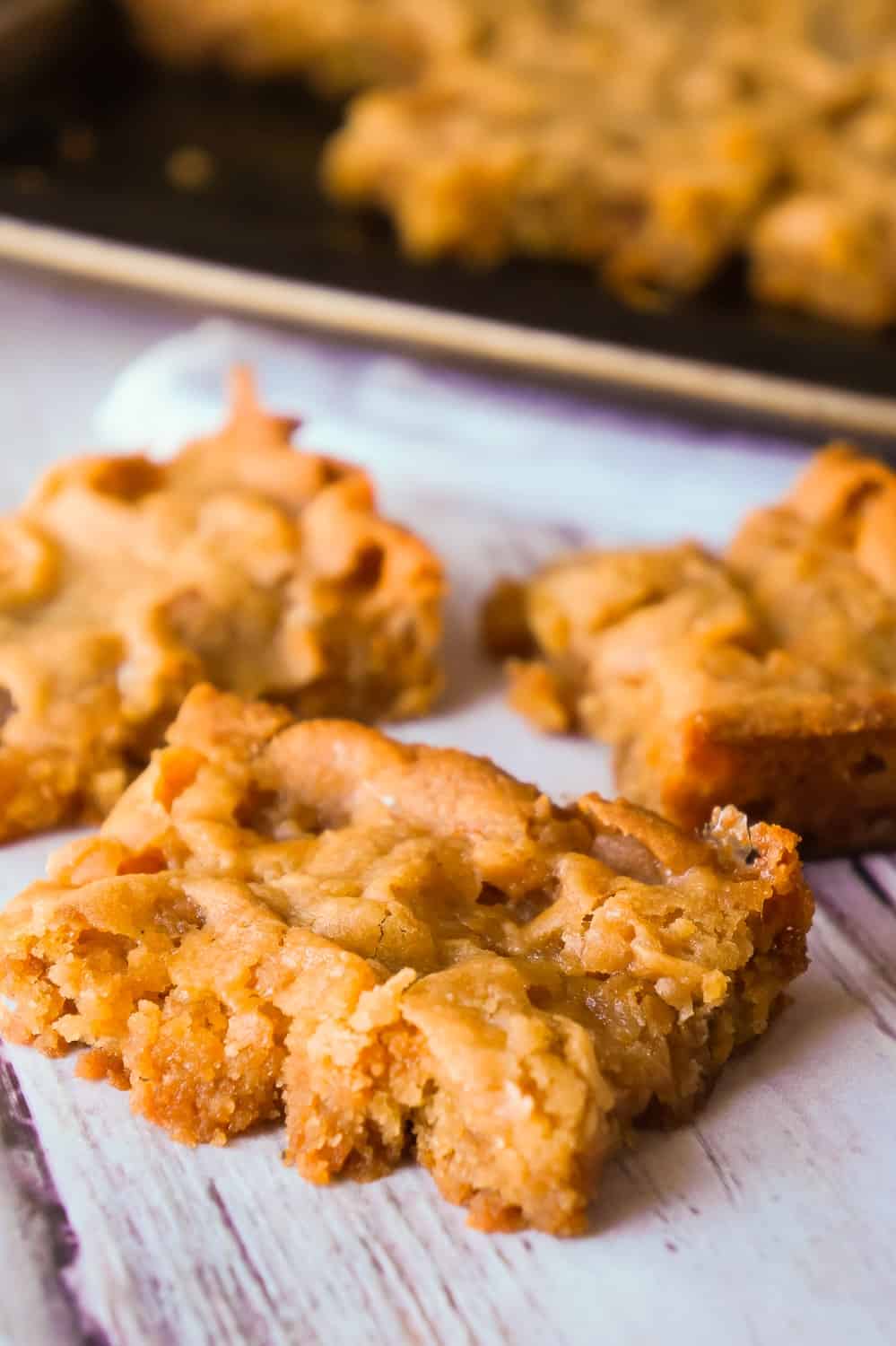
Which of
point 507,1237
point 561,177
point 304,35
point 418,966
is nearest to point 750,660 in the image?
point 418,966

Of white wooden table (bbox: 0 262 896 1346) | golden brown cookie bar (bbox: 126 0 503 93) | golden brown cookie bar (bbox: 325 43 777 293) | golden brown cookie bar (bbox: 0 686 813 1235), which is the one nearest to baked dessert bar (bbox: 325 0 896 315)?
golden brown cookie bar (bbox: 325 43 777 293)

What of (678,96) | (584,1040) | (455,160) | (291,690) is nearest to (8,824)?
(291,690)

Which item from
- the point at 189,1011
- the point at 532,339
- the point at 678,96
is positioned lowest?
the point at 189,1011

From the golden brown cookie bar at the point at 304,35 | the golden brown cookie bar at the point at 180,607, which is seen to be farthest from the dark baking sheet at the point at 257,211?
the golden brown cookie bar at the point at 180,607

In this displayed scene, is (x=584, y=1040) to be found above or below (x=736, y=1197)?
above

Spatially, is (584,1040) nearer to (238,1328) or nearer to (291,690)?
(238,1328)

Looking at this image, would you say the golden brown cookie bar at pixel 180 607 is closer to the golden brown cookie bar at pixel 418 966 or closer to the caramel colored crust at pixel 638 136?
Result: the golden brown cookie bar at pixel 418 966

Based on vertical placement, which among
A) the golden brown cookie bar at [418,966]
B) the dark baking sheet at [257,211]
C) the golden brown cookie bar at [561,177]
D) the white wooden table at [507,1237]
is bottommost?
the white wooden table at [507,1237]

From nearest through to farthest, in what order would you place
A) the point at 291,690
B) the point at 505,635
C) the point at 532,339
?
the point at 291,690 < the point at 505,635 < the point at 532,339
